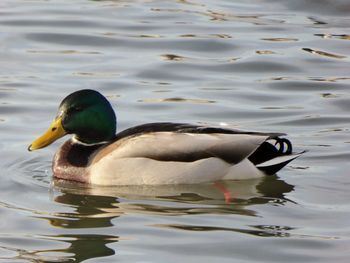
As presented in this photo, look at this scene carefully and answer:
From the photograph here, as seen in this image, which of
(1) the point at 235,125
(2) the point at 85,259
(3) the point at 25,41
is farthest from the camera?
(3) the point at 25,41

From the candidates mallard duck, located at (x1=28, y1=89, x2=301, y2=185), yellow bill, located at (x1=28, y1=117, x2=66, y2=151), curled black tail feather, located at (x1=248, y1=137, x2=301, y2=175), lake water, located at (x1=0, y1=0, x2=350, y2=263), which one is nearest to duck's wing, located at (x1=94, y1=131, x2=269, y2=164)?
mallard duck, located at (x1=28, y1=89, x2=301, y2=185)

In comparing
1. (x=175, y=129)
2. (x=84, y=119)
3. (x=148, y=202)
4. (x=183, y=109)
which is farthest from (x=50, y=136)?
(x=183, y=109)

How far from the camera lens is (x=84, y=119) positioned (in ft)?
37.3

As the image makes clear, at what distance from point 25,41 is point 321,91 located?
3975 mm

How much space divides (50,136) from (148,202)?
3.99 feet

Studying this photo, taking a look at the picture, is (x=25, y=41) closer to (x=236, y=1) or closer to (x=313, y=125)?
(x=236, y=1)

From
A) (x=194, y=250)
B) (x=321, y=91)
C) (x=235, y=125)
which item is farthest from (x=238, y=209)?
(x=321, y=91)

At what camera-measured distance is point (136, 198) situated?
1067 cm

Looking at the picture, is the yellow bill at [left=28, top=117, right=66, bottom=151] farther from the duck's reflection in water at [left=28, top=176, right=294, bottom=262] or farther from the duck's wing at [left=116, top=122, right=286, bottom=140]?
the duck's wing at [left=116, top=122, right=286, bottom=140]

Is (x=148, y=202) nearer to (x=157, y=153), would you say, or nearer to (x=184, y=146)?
(x=157, y=153)

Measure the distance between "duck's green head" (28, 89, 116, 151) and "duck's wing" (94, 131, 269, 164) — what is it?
0.85 feet

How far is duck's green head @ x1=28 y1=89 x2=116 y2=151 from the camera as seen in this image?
37.1ft

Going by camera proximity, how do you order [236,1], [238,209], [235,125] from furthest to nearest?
1. [236,1]
2. [235,125]
3. [238,209]

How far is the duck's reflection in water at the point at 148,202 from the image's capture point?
378 inches
